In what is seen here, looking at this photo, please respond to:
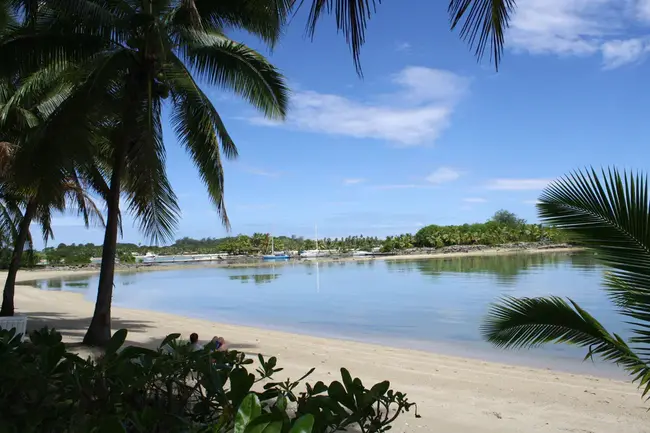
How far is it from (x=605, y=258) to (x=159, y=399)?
331 centimetres

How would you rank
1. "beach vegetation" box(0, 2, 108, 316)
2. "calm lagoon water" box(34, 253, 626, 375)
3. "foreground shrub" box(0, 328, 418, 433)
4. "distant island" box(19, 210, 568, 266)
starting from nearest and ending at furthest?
"foreground shrub" box(0, 328, 418, 433), "beach vegetation" box(0, 2, 108, 316), "calm lagoon water" box(34, 253, 626, 375), "distant island" box(19, 210, 568, 266)

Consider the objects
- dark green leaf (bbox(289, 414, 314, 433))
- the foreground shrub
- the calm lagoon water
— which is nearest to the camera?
dark green leaf (bbox(289, 414, 314, 433))

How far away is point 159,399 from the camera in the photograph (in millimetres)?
1711

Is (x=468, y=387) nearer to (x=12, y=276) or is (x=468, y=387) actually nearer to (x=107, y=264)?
(x=107, y=264)

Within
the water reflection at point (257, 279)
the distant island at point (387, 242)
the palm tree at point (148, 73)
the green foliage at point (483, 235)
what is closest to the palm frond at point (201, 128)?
the palm tree at point (148, 73)

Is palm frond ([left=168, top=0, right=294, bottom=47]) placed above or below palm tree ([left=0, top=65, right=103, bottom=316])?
above

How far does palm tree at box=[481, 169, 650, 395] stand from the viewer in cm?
354

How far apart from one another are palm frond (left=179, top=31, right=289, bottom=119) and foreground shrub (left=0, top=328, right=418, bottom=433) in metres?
7.65

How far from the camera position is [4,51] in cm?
799

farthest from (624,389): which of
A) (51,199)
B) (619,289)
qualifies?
(51,199)

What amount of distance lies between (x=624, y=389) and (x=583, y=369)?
2.28 meters

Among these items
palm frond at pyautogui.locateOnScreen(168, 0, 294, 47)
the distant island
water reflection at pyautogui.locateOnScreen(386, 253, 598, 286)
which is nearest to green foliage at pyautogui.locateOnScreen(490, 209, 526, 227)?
the distant island

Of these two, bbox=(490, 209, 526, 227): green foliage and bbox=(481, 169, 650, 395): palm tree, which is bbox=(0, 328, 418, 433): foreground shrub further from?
bbox=(490, 209, 526, 227): green foliage

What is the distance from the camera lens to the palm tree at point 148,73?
789cm
